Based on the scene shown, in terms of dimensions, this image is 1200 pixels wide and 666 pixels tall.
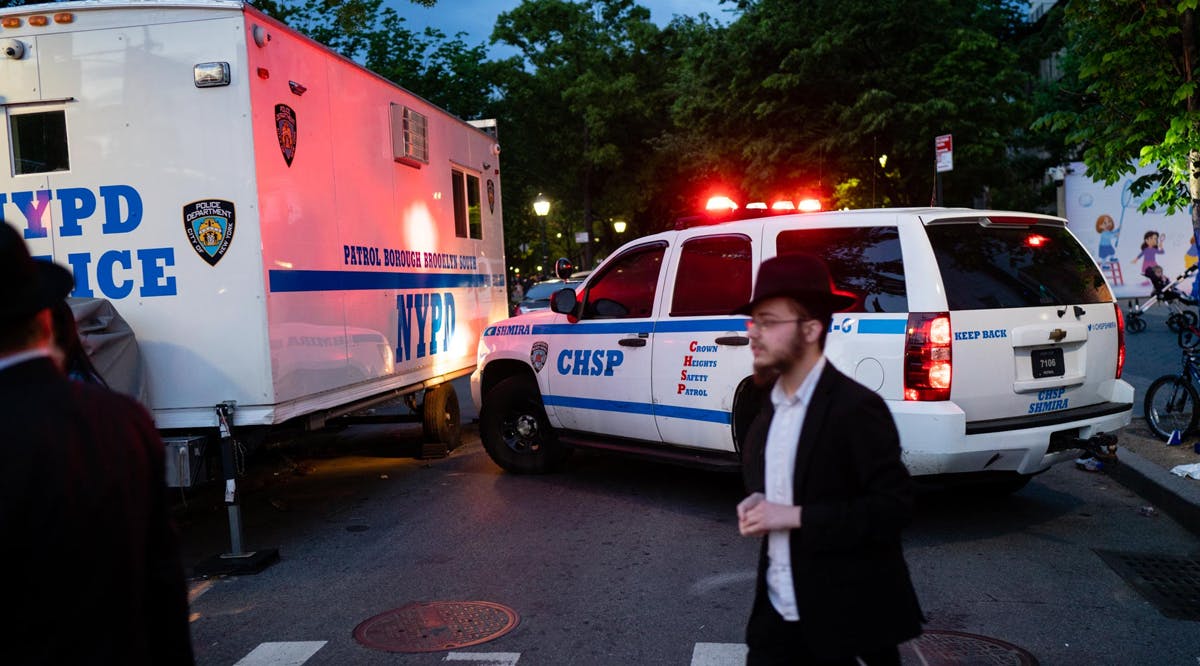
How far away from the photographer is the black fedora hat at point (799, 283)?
2605mm

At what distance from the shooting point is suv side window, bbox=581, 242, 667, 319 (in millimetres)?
7711

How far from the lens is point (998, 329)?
5.87 meters

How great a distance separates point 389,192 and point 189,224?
224 centimetres

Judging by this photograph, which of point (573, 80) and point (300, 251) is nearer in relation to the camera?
point (300, 251)

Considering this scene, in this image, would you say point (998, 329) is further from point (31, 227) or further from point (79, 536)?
point (31, 227)

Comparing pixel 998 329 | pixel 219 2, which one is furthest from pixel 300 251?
pixel 998 329

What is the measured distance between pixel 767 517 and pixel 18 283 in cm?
171

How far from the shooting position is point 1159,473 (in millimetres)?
7445

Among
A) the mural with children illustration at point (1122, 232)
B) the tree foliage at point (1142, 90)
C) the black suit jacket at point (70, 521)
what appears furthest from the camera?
the mural with children illustration at point (1122, 232)

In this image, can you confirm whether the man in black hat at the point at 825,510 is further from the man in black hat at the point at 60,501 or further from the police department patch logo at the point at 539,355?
the police department patch logo at the point at 539,355

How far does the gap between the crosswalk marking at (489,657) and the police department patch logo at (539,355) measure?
12.9ft

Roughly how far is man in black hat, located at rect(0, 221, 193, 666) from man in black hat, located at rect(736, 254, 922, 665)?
4.46 ft

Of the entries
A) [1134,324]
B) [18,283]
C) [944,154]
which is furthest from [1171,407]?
[1134,324]

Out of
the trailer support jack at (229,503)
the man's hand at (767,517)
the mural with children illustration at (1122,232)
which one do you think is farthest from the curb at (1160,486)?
the mural with children illustration at (1122,232)
